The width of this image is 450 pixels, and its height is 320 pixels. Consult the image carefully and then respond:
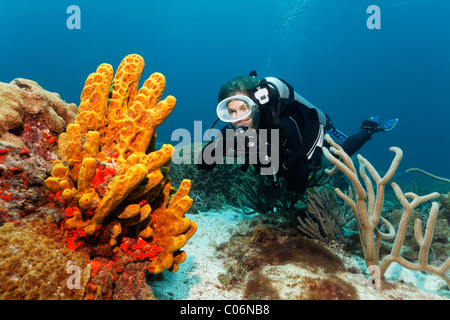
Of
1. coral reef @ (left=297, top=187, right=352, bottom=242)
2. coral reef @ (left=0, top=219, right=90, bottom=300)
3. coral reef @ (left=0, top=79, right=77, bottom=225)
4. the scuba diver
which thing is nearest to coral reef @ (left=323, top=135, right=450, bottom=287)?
coral reef @ (left=297, top=187, right=352, bottom=242)

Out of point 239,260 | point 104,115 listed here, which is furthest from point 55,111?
point 239,260

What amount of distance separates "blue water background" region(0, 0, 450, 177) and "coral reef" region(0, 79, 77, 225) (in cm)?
5870

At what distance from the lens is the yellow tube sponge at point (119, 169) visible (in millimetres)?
1554

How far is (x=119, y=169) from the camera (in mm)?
1714

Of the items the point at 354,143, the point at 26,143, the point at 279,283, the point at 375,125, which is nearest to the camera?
the point at 26,143

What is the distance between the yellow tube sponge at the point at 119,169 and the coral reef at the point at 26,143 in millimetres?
168

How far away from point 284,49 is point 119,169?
92.1 meters

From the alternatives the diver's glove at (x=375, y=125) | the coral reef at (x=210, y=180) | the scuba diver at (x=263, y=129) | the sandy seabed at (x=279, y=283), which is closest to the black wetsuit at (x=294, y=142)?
→ the scuba diver at (x=263, y=129)

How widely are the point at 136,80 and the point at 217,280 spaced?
8.39 ft

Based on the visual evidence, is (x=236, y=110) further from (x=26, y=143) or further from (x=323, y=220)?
(x=26, y=143)

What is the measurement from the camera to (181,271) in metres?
2.98

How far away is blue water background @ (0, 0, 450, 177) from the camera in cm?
6034
